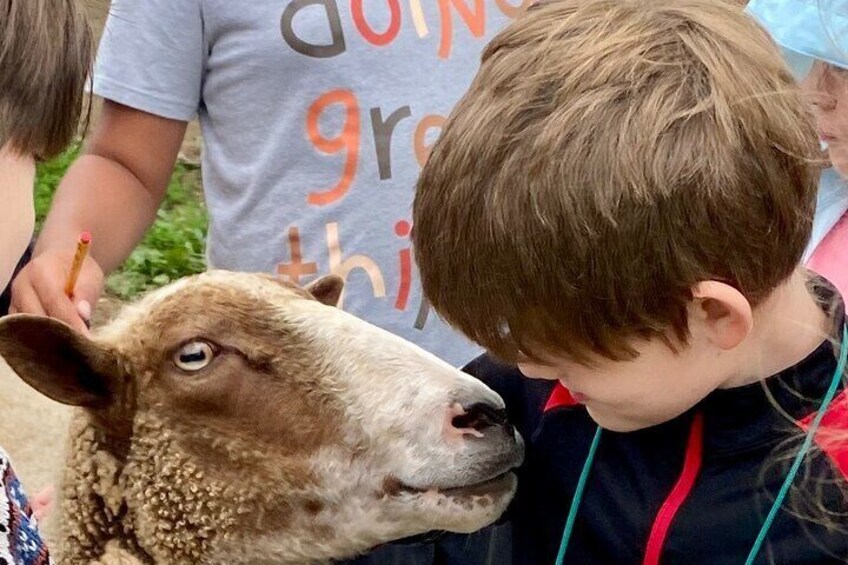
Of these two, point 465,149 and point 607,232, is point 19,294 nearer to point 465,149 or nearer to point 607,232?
point 465,149

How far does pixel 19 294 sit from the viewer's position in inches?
78.9

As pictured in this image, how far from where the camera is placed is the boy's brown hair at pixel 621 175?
1.13m

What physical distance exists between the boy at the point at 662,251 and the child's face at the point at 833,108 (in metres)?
0.45

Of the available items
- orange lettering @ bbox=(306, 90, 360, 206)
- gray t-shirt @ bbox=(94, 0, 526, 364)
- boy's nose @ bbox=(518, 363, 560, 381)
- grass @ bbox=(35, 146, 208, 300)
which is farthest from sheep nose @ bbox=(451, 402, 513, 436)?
grass @ bbox=(35, 146, 208, 300)

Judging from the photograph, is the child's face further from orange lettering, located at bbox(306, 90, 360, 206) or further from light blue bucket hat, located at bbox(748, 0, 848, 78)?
orange lettering, located at bbox(306, 90, 360, 206)

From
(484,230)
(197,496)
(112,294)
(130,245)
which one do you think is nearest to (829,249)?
(484,230)

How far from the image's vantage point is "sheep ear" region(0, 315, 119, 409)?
5.39ft

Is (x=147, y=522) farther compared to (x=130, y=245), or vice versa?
(x=130, y=245)

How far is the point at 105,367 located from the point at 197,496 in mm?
246

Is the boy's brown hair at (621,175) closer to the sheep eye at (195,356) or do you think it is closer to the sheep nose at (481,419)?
the sheep nose at (481,419)

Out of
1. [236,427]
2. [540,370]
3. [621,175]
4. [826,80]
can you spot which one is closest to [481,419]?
[540,370]

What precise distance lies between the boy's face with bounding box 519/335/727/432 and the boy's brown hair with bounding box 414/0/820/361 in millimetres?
30

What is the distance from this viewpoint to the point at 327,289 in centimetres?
193

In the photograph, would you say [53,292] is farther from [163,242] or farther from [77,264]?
[163,242]
